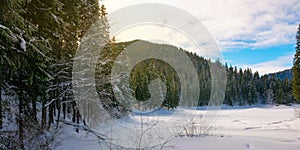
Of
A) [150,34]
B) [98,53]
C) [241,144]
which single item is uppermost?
[150,34]

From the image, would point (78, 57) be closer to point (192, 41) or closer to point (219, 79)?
point (192, 41)

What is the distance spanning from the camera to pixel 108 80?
11.2 metres

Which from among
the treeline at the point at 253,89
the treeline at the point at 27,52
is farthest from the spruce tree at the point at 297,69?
the treeline at the point at 253,89

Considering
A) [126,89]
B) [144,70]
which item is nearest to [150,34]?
[126,89]

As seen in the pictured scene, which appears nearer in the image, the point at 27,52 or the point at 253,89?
the point at 27,52

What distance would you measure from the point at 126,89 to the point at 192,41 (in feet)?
40.1

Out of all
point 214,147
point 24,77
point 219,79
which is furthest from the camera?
point 219,79

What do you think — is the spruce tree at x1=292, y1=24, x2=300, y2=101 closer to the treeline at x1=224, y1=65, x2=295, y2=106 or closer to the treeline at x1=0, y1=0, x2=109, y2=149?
the treeline at x1=0, y1=0, x2=109, y2=149

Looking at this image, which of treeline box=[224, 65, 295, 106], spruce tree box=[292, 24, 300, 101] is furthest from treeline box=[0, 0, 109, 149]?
treeline box=[224, 65, 295, 106]

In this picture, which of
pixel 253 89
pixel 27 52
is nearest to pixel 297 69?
pixel 27 52

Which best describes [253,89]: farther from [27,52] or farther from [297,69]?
[27,52]

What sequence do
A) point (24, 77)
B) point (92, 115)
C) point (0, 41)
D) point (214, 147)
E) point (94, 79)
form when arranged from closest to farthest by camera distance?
point (0, 41), point (24, 77), point (214, 147), point (94, 79), point (92, 115)

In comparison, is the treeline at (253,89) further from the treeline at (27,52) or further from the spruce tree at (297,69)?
the treeline at (27,52)

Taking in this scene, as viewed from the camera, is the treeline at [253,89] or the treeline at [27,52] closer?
the treeline at [27,52]
